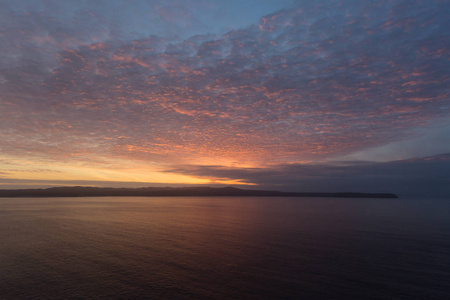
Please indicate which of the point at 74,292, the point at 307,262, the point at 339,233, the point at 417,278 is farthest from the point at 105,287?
the point at 339,233

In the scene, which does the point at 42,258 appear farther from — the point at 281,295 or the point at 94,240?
the point at 281,295

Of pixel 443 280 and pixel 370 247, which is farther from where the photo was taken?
pixel 370 247

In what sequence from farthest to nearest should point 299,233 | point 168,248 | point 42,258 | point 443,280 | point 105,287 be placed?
1. point 299,233
2. point 168,248
3. point 42,258
4. point 443,280
5. point 105,287

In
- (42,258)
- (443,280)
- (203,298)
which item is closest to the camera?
(203,298)

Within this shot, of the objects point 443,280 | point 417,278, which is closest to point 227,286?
point 417,278

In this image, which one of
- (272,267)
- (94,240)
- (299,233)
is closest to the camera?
(272,267)

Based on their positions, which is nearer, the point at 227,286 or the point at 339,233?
the point at 227,286

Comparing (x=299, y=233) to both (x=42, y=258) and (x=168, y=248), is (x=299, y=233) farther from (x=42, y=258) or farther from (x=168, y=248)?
(x=42, y=258)

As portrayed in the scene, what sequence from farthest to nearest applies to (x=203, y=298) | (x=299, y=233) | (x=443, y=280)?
(x=299, y=233) < (x=443, y=280) < (x=203, y=298)

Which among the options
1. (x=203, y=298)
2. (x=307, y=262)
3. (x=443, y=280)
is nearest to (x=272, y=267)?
(x=307, y=262)
